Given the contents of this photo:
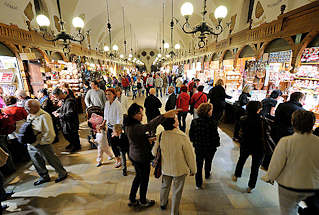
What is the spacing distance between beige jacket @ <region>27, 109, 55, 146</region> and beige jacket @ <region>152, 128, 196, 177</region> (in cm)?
207

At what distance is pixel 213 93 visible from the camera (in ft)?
14.0

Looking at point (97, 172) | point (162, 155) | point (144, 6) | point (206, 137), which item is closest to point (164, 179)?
point (162, 155)

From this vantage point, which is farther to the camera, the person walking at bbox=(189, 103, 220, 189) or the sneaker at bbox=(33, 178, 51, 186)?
the sneaker at bbox=(33, 178, 51, 186)

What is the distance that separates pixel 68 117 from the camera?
353 centimetres

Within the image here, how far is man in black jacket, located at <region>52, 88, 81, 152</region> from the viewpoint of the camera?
3467mm

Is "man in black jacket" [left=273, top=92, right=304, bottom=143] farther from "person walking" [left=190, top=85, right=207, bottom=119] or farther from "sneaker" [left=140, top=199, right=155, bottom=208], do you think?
"sneaker" [left=140, top=199, right=155, bottom=208]

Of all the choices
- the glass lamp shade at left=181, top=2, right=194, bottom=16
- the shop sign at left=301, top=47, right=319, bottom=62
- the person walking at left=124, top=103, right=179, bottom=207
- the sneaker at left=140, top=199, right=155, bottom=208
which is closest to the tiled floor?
the sneaker at left=140, top=199, right=155, bottom=208

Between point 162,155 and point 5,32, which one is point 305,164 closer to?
point 162,155

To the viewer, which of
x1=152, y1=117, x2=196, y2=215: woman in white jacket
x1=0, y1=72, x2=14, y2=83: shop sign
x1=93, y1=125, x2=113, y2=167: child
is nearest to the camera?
x1=152, y1=117, x2=196, y2=215: woman in white jacket

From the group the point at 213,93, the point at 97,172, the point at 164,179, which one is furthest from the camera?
the point at 213,93

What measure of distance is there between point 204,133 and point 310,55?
→ 3.94m

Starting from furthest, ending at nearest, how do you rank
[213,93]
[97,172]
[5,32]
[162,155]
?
[5,32] → [213,93] → [97,172] → [162,155]

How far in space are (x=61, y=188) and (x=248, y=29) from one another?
8184mm

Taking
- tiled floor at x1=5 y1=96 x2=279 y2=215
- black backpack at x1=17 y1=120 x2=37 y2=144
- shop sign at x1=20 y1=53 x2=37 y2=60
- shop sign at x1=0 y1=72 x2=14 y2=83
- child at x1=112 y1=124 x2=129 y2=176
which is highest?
shop sign at x1=20 y1=53 x2=37 y2=60
